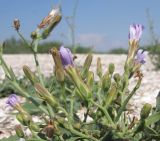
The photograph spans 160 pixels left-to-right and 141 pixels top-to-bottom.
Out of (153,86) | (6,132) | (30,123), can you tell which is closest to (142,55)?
(30,123)

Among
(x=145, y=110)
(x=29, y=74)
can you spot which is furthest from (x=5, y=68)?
(x=145, y=110)

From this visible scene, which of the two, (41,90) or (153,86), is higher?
(41,90)

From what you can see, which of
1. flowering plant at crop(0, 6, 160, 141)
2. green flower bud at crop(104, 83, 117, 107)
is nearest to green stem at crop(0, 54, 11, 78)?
flowering plant at crop(0, 6, 160, 141)

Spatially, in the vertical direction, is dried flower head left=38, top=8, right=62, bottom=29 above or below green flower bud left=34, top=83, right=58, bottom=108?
above

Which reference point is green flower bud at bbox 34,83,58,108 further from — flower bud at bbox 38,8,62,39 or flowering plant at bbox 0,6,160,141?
flower bud at bbox 38,8,62,39

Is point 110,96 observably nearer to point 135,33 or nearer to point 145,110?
point 145,110

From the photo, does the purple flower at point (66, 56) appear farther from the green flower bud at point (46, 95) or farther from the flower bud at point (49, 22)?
the flower bud at point (49, 22)

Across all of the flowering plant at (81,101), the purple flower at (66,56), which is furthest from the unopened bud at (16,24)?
the purple flower at (66,56)

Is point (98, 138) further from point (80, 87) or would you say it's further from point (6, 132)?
point (6, 132)
